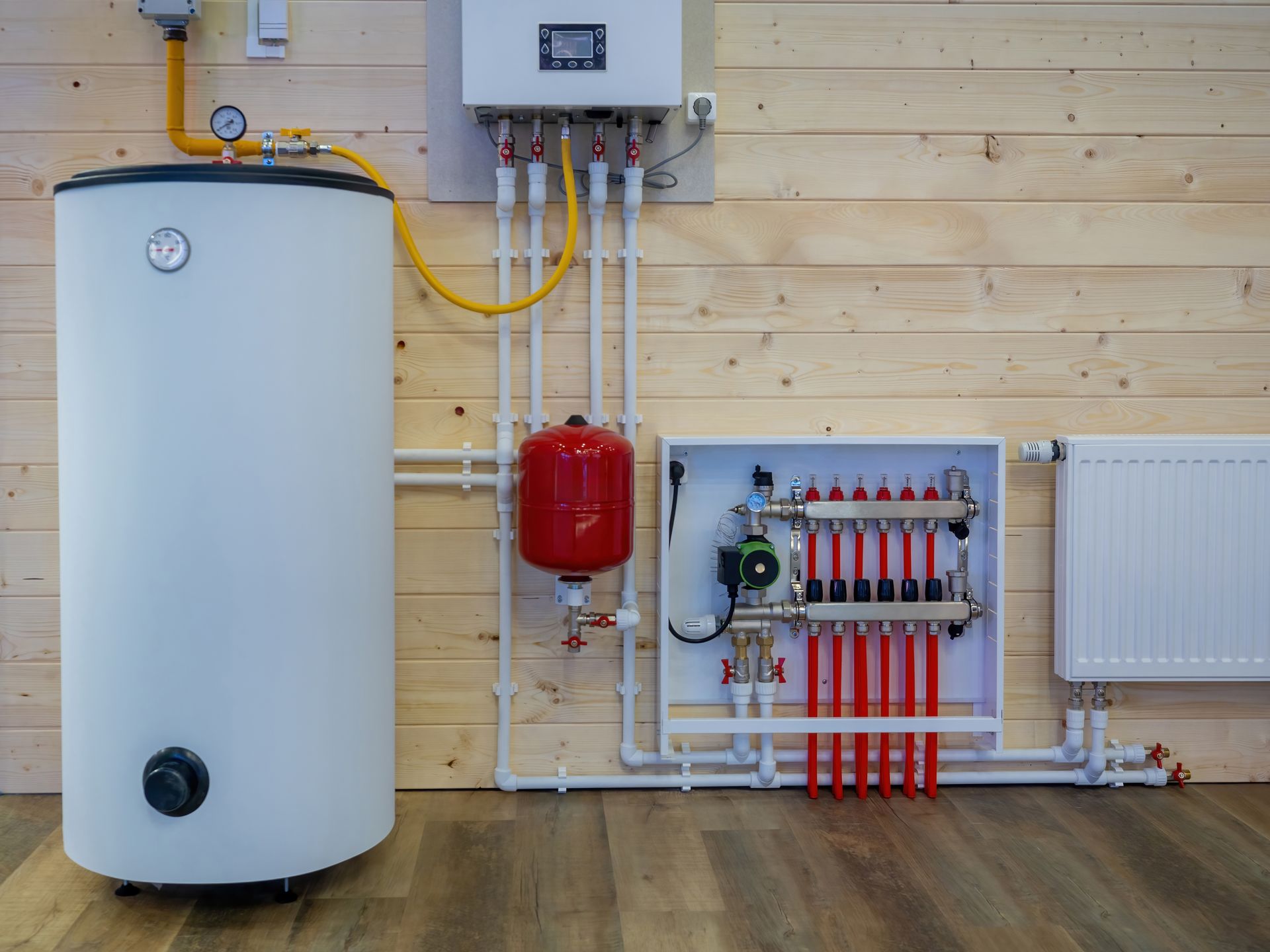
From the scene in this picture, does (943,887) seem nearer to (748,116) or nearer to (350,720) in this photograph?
(350,720)

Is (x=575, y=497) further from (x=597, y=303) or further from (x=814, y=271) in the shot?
(x=814, y=271)

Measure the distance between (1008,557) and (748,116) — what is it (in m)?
1.18

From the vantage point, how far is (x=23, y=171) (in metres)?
2.34

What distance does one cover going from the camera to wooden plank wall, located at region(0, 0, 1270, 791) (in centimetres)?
235

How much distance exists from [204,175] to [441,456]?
819 mm

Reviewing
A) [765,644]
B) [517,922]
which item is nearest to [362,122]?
[765,644]

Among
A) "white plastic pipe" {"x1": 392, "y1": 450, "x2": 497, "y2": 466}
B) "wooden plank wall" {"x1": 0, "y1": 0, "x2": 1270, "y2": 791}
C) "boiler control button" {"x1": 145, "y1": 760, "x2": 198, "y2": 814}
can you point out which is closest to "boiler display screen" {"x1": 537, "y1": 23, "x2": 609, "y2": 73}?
"wooden plank wall" {"x1": 0, "y1": 0, "x2": 1270, "y2": 791}

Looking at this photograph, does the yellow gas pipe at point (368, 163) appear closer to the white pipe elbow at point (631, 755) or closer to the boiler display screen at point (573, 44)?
the boiler display screen at point (573, 44)

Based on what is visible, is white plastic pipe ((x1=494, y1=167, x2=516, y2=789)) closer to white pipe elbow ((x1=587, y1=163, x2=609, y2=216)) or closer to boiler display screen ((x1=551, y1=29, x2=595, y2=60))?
white pipe elbow ((x1=587, y1=163, x2=609, y2=216))

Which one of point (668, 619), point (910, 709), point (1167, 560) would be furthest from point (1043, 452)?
point (668, 619)

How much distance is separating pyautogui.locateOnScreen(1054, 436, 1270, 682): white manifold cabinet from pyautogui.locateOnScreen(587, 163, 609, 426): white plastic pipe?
1.05 meters

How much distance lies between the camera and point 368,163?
233cm

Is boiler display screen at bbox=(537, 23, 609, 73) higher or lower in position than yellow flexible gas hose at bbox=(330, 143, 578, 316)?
higher

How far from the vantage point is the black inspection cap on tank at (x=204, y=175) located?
175 centimetres
